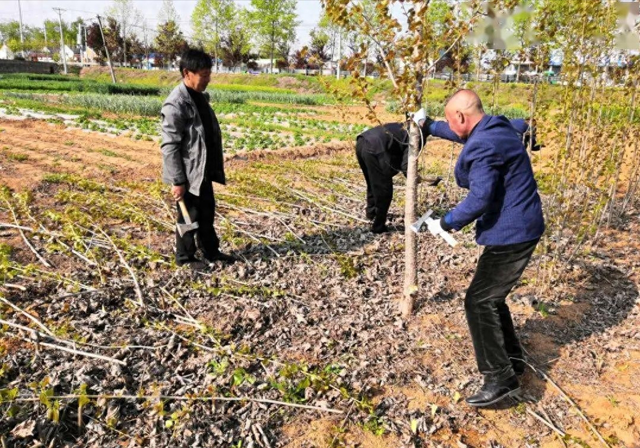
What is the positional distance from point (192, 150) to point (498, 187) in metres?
2.69

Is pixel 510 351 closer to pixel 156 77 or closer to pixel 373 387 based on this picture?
pixel 373 387

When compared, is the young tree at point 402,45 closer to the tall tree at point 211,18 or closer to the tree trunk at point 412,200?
the tree trunk at point 412,200

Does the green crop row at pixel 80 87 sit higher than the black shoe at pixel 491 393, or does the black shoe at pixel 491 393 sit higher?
the green crop row at pixel 80 87

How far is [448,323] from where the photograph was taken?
364 cm

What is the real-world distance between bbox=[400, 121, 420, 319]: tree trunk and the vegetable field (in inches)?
7.3

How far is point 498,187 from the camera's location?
8.46 feet

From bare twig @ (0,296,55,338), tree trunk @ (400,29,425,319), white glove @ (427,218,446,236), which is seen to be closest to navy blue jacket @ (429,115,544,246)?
white glove @ (427,218,446,236)

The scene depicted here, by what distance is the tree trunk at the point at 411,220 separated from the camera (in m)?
3.23

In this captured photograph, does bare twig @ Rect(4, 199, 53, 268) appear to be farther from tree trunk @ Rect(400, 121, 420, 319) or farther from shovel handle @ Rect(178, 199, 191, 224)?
tree trunk @ Rect(400, 121, 420, 319)

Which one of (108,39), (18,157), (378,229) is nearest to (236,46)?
(108,39)

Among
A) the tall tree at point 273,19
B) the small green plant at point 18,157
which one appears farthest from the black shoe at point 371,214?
the tall tree at point 273,19

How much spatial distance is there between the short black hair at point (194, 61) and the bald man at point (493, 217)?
2.21 metres

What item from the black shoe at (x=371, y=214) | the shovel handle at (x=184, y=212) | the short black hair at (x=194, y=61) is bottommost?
the black shoe at (x=371, y=214)

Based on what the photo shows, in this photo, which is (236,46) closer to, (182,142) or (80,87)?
(80,87)
